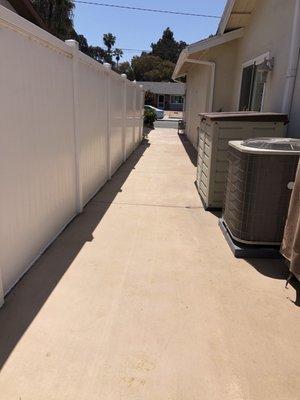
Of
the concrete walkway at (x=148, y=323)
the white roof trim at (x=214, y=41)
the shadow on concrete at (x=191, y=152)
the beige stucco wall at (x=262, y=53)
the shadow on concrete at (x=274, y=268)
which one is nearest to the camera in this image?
the concrete walkway at (x=148, y=323)

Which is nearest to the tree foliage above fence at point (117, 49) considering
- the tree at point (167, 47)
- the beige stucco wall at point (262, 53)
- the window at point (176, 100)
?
the tree at point (167, 47)

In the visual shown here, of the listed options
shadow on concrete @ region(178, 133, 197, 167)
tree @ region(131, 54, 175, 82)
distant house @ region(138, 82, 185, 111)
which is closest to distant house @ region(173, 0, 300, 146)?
shadow on concrete @ region(178, 133, 197, 167)

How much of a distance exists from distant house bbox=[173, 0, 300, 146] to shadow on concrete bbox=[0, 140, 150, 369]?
3367 mm

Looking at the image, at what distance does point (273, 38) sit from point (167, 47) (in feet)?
287

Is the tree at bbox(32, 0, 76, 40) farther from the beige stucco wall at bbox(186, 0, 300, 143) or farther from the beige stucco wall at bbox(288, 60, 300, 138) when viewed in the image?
the beige stucco wall at bbox(288, 60, 300, 138)

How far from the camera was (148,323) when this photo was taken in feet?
9.13

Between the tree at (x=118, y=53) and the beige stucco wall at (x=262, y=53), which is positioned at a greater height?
the tree at (x=118, y=53)

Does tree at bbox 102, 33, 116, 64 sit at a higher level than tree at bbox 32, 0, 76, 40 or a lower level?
higher

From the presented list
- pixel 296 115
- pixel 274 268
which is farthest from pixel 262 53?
pixel 274 268

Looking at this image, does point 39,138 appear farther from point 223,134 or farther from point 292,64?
point 292,64

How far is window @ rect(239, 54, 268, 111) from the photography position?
6.64 meters

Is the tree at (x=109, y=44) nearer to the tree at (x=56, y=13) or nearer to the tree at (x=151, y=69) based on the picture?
the tree at (x=151, y=69)

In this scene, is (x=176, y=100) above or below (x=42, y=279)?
above

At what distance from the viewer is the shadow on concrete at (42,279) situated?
266 centimetres
